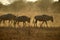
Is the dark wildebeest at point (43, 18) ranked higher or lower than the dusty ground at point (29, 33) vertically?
higher

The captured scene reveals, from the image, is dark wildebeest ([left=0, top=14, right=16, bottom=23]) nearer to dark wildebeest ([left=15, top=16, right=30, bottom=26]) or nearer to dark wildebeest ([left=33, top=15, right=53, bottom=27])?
dark wildebeest ([left=15, top=16, right=30, bottom=26])

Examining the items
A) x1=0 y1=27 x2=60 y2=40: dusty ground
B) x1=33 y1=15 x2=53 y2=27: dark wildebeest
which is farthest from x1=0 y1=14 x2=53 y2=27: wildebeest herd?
x1=0 y1=27 x2=60 y2=40: dusty ground

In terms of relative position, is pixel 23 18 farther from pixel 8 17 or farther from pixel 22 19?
pixel 8 17

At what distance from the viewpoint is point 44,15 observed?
248 cm

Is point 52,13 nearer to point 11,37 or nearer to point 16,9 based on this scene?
point 16,9

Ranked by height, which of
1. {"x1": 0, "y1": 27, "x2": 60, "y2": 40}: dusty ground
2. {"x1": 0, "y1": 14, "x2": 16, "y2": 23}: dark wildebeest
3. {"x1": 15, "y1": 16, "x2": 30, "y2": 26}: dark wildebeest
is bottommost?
{"x1": 0, "y1": 27, "x2": 60, "y2": 40}: dusty ground

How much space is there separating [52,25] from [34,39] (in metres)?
0.32

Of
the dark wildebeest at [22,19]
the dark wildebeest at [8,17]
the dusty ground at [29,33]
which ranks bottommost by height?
the dusty ground at [29,33]

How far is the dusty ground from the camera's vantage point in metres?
2.44

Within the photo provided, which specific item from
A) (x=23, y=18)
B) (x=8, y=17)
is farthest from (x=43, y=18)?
(x=8, y=17)

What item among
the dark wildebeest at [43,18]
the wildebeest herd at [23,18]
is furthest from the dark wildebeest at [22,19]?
the dark wildebeest at [43,18]

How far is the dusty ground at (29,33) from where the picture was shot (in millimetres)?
2443

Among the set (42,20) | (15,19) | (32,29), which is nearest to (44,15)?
(42,20)

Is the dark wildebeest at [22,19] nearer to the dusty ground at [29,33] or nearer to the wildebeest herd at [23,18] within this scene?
the wildebeest herd at [23,18]
